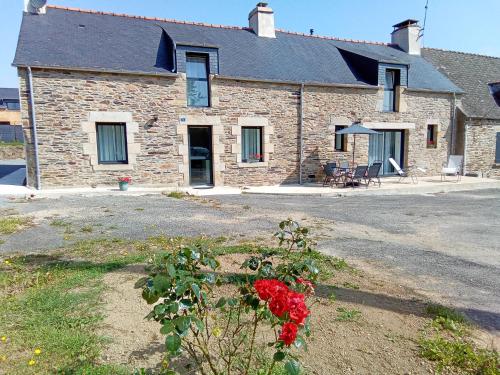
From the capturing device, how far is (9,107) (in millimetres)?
42000

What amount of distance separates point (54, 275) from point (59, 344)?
1.46 meters

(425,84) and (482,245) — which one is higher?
(425,84)

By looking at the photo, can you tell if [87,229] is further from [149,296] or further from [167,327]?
[167,327]

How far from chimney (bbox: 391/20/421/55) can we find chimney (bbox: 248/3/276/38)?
7.43m

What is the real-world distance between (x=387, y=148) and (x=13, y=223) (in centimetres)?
1396

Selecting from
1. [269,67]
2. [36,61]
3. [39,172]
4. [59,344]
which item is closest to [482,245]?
[59,344]

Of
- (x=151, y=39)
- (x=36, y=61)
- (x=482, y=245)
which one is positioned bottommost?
(x=482, y=245)

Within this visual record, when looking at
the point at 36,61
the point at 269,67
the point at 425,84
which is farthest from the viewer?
the point at 425,84

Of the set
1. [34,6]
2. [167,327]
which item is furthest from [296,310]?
[34,6]

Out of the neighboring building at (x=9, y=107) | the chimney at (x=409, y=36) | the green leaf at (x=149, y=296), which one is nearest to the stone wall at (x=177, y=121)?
the chimney at (x=409, y=36)

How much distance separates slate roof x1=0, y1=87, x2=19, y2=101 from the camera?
42806mm

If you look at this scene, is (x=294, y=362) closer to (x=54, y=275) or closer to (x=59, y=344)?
(x=59, y=344)

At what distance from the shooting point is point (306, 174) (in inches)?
520

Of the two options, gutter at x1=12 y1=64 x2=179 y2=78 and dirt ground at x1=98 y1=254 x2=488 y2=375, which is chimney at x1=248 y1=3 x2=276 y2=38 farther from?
dirt ground at x1=98 y1=254 x2=488 y2=375
